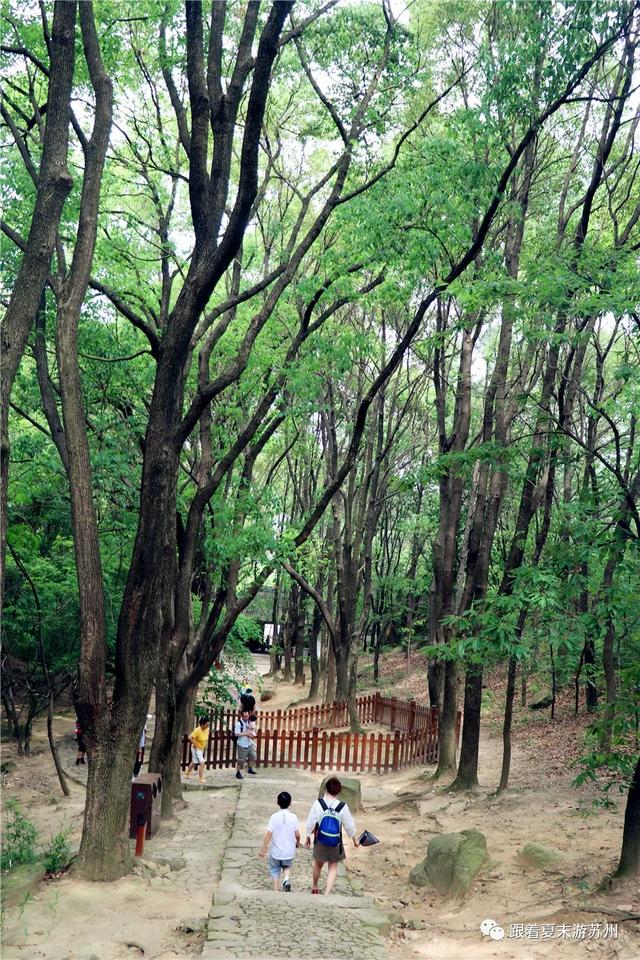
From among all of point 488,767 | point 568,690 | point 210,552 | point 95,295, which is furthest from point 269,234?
point 568,690

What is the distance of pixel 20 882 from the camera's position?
25.5ft

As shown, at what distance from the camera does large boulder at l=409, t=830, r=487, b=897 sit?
9438mm

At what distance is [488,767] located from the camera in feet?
60.3

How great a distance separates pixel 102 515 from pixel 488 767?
1012 centimetres

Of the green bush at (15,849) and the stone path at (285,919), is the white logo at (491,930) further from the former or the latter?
the green bush at (15,849)

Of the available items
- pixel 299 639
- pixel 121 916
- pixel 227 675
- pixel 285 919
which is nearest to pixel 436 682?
pixel 227 675

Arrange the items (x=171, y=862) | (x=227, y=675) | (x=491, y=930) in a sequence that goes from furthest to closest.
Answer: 1. (x=227, y=675)
2. (x=171, y=862)
3. (x=491, y=930)

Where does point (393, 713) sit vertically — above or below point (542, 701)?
below

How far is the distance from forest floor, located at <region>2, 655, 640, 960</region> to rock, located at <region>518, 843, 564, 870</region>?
106mm

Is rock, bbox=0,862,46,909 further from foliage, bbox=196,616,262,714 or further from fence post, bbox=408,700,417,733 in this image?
fence post, bbox=408,700,417,733

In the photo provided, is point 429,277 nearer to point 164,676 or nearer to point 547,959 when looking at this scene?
point 164,676

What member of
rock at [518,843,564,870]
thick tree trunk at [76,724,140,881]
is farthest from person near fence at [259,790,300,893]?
rock at [518,843,564,870]

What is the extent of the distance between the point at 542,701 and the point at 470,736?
37.2ft

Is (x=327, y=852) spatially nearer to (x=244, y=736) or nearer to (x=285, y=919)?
(x=285, y=919)
